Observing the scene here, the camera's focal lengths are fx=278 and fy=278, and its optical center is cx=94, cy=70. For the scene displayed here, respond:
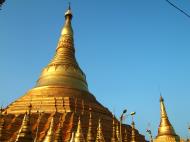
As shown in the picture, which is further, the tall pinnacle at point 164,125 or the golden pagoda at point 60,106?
the tall pinnacle at point 164,125

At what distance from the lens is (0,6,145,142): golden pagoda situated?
2679cm

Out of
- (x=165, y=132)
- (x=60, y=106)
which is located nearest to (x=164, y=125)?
(x=165, y=132)

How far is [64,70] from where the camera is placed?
3916 cm

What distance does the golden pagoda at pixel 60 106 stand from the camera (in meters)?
26.8

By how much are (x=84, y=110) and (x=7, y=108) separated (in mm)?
9729

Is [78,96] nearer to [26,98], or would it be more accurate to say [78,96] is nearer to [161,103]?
[26,98]

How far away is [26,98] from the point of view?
3462 cm

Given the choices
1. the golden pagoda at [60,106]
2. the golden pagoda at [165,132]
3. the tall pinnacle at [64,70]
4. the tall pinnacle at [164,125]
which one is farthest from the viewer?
the tall pinnacle at [64,70]

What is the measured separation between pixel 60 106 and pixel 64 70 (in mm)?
8727

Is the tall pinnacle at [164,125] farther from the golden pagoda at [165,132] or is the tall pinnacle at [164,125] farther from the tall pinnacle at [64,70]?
the tall pinnacle at [64,70]

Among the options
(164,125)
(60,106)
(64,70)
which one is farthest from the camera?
(64,70)

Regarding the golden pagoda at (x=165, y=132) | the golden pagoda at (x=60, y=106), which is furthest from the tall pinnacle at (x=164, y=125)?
the golden pagoda at (x=60, y=106)

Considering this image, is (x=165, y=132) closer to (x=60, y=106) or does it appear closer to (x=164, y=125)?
(x=164, y=125)

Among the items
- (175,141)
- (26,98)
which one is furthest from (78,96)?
(175,141)
